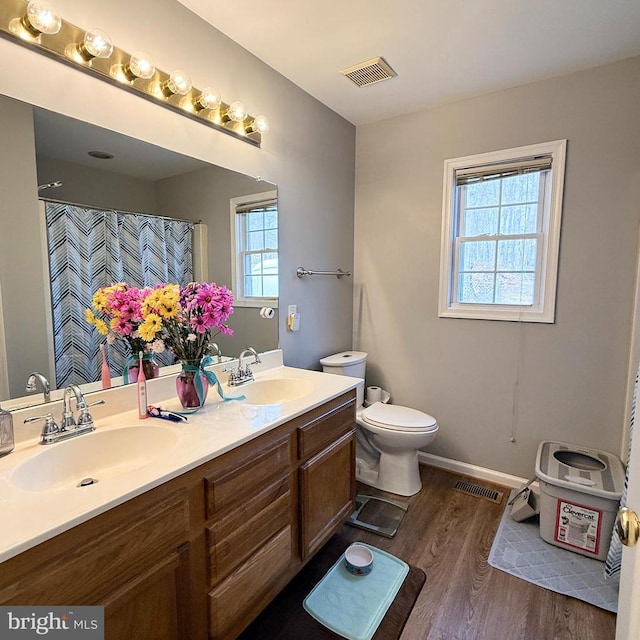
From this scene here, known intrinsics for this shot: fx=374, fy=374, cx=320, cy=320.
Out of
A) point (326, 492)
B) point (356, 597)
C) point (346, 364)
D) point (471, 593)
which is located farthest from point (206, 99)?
point (471, 593)

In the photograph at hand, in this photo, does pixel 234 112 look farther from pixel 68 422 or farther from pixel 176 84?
pixel 68 422

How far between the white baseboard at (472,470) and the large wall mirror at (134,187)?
5.10ft

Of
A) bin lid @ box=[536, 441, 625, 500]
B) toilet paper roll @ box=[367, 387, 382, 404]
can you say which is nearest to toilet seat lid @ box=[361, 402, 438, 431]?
toilet paper roll @ box=[367, 387, 382, 404]

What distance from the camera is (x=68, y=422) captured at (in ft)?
4.01

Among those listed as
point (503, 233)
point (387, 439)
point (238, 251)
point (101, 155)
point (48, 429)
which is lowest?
point (387, 439)

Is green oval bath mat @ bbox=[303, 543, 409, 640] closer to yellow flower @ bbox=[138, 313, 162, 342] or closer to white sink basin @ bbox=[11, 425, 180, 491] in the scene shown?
white sink basin @ bbox=[11, 425, 180, 491]

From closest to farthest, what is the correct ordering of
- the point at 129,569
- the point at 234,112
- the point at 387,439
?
the point at 129,569 → the point at 234,112 → the point at 387,439

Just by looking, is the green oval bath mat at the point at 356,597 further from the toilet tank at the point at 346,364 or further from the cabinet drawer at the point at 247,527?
the toilet tank at the point at 346,364

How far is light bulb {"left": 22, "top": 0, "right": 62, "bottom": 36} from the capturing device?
1141 mm

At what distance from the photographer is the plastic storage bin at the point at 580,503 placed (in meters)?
1.79

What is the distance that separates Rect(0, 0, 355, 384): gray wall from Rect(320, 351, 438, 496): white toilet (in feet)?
0.79

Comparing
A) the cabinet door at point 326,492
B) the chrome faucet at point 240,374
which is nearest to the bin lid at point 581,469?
the cabinet door at point 326,492

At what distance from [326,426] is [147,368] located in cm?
81

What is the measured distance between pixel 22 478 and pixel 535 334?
8.35ft
